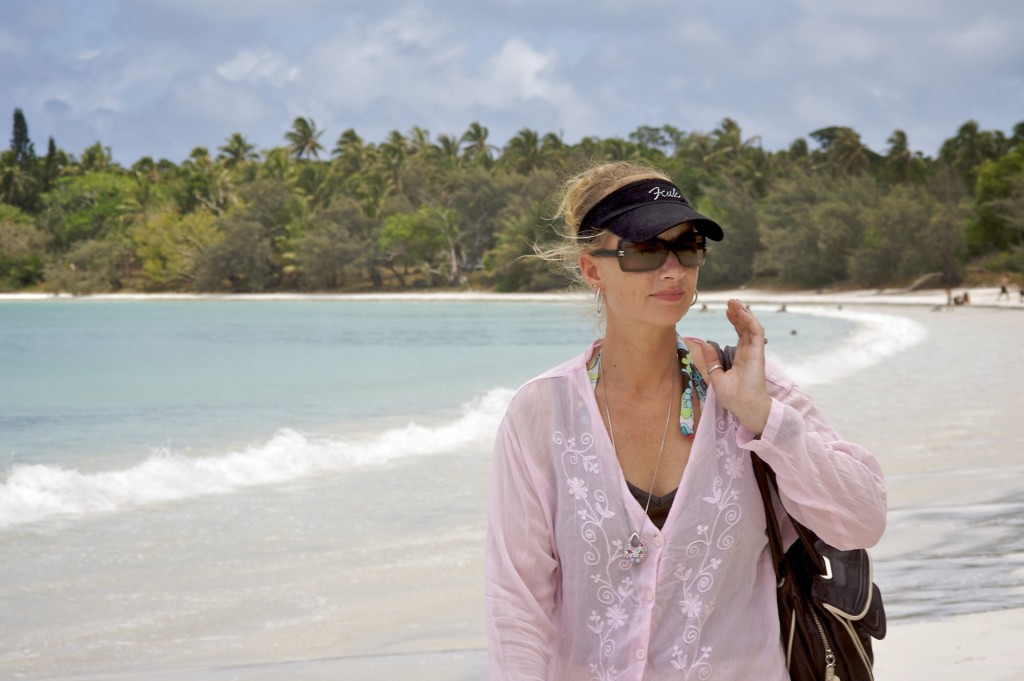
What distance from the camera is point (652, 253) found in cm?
202

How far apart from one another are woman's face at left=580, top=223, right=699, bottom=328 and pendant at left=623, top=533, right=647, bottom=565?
0.40 metres

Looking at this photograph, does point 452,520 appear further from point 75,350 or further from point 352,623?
point 75,350

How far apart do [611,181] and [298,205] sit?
72.6m

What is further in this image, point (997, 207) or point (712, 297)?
point (712, 297)

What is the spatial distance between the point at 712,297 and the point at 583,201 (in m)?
57.3

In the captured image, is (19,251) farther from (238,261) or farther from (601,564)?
(601,564)

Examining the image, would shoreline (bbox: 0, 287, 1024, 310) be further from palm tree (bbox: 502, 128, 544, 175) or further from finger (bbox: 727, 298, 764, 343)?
finger (bbox: 727, 298, 764, 343)

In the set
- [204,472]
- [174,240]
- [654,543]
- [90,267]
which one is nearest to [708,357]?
[654,543]

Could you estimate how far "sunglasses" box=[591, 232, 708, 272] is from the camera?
2018mm

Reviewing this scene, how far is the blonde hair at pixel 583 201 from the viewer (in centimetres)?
204

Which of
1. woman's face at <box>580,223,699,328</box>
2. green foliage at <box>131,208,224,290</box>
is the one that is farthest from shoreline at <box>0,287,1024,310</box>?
woman's face at <box>580,223,699,328</box>

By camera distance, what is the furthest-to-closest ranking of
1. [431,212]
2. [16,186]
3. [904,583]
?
[16,186] < [431,212] < [904,583]

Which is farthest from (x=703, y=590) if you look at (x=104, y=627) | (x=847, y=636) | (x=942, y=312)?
(x=942, y=312)

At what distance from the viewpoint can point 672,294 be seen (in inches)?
80.4
